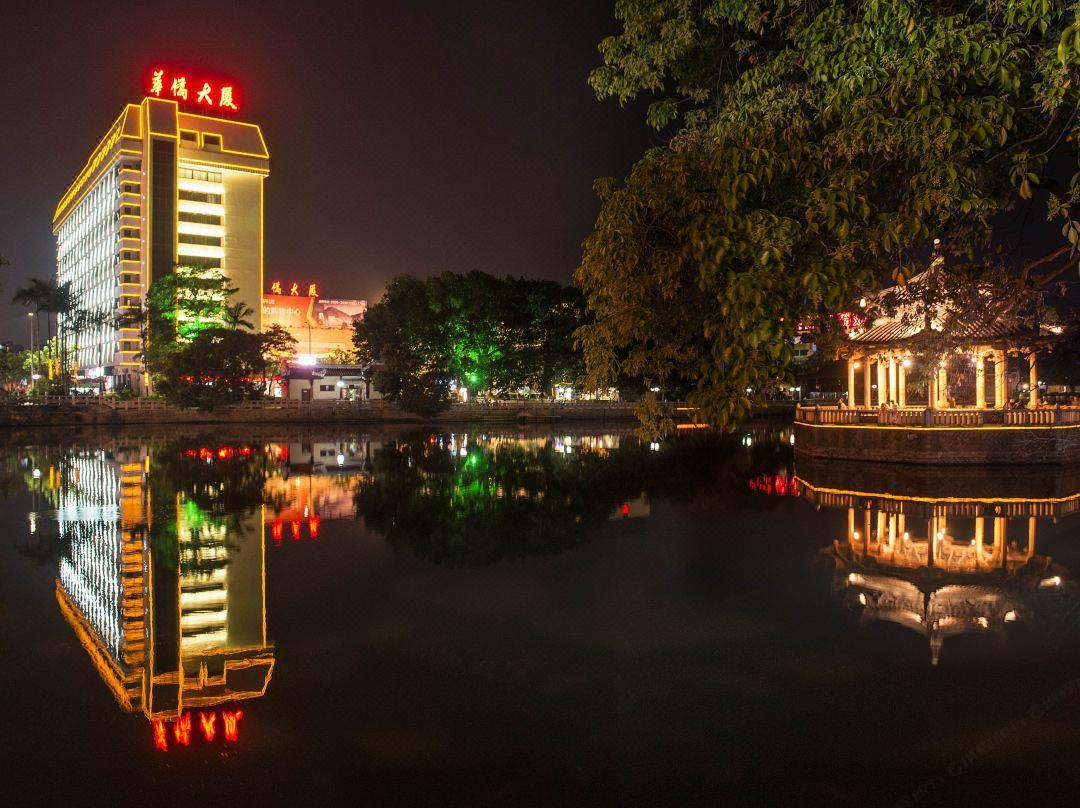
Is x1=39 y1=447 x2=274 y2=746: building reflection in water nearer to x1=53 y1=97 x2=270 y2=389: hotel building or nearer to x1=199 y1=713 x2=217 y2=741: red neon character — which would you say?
x1=199 y1=713 x2=217 y2=741: red neon character

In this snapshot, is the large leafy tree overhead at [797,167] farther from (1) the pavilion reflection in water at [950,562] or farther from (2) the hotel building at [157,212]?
(2) the hotel building at [157,212]

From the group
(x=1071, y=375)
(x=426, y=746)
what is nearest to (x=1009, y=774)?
(x=426, y=746)

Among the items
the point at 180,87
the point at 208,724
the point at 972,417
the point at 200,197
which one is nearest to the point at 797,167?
the point at 208,724

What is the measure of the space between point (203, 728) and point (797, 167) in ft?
18.6

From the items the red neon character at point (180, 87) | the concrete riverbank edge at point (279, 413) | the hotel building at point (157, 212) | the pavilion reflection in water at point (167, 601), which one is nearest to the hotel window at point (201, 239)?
the hotel building at point (157, 212)

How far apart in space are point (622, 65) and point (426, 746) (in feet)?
17.6

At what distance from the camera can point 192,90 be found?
8869 centimetres

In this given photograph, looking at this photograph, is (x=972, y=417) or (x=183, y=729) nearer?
(x=183, y=729)

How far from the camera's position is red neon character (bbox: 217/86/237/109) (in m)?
90.8

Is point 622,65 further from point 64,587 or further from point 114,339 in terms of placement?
point 114,339

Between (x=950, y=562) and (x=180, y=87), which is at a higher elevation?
(x=180, y=87)

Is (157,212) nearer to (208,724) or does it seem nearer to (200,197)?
(200,197)

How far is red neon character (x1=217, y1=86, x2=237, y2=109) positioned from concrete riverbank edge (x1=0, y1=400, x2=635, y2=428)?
4873 centimetres

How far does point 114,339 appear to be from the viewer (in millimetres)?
87688
